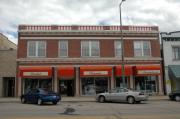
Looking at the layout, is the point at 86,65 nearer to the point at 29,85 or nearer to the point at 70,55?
the point at 70,55

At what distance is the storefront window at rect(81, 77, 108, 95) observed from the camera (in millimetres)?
34750

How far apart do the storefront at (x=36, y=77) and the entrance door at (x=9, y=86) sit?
3736mm

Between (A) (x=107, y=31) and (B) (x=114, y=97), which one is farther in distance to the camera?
(A) (x=107, y=31)

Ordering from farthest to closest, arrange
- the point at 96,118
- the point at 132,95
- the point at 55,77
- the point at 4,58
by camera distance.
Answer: the point at 4,58 < the point at 55,77 < the point at 132,95 < the point at 96,118

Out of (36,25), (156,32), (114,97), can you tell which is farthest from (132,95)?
(36,25)

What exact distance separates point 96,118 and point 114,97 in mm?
12328

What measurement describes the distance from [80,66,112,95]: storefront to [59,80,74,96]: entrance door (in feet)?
4.36

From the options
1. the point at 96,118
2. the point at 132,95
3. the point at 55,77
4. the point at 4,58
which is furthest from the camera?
the point at 4,58

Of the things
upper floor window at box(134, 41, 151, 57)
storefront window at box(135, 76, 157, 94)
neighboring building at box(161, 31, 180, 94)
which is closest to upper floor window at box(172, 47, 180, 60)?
neighboring building at box(161, 31, 180, 94)

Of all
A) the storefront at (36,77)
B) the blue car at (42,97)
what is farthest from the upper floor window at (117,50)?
the blue car at (42,97)

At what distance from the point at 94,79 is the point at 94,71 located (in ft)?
5.21

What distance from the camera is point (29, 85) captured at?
113 feet

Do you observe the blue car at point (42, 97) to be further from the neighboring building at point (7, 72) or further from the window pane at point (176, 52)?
the window pane at point (176, 52)

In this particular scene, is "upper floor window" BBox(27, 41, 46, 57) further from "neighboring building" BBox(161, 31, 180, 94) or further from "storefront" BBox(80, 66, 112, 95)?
"neighboring building" BBox(161, 31, 180, 94)
